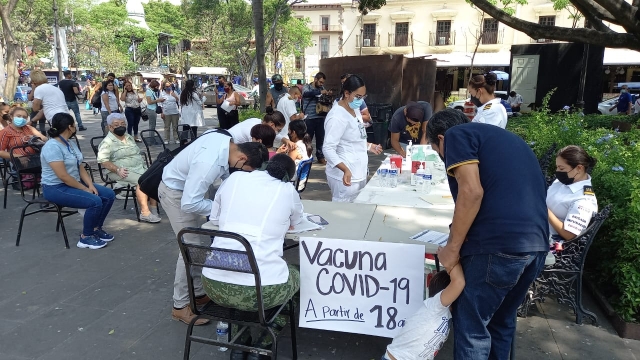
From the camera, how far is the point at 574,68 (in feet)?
43.5

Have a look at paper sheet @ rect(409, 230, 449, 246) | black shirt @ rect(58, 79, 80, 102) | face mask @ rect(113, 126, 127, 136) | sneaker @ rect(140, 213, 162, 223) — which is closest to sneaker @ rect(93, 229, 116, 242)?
sneaker @ rect(140, 213, 162, 223)

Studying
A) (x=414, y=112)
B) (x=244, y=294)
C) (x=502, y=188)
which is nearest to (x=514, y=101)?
(x=414, y=112)

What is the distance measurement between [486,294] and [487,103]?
331 centimetres

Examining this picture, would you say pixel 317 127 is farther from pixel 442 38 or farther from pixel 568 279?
pixel 442 38

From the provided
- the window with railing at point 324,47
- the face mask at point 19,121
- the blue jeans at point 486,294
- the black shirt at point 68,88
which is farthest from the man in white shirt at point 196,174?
the window with railing at point 324,47

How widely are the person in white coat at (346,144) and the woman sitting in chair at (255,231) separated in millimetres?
1744

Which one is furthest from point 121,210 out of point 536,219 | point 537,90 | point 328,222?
point 537,90

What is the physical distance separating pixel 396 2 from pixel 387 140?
107ft

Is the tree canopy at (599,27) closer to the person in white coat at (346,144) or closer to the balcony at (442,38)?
the person in white coat at (346,144)

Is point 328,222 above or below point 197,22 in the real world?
below

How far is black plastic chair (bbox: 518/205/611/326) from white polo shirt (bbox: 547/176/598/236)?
A: 0.06 m

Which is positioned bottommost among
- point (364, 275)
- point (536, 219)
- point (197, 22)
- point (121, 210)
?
point (121, 210)

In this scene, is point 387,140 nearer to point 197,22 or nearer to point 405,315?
point 405,315

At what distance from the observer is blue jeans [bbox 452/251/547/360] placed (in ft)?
6.82
